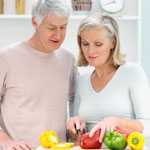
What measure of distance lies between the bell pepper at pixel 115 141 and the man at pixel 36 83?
0.51m

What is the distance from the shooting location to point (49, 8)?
2176mm

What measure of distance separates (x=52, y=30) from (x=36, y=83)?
0.90 ft

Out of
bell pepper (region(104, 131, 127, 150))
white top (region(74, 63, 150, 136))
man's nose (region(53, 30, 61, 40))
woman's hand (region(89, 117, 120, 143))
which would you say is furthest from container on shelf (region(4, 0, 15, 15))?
bell pepper (region(104, 131, 127, 150))

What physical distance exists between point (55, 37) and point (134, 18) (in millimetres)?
1083

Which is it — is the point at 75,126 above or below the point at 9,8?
below

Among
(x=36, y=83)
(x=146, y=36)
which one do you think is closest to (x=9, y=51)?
(x=36, y=83)

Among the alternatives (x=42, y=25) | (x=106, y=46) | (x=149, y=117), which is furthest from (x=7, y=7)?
(x=149, y=117)

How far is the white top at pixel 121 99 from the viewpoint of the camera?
6.74ft

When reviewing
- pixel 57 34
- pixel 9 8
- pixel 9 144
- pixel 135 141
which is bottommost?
pixel 9 144

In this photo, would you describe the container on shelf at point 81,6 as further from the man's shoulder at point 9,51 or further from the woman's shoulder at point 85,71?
the man's shoulder at point 9,51

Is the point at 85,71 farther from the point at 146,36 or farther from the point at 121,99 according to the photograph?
the point at 146,36

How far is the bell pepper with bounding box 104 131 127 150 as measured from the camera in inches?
69.5

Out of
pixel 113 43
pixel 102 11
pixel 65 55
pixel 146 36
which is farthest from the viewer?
pixel 146 36

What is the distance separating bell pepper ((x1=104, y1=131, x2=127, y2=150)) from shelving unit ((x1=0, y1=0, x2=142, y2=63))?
1.37m
